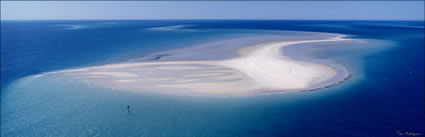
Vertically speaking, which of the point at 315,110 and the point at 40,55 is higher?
the point at 40,55

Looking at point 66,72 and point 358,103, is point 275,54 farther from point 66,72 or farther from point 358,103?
point 66,72

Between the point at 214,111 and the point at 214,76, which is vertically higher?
the point at 214,76

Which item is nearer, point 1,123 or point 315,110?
point 1,123

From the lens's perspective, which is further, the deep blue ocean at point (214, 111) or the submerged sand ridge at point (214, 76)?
the submerged sand ridge at point (214, 76)

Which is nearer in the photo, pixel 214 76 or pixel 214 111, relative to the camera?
pixel 214 111

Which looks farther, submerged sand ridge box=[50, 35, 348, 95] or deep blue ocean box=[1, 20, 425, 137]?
submerged sand ridge box=[50, 35, 348, 95]

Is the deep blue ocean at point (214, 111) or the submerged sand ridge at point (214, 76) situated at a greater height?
the submerged sand ridge at point (214, 76)

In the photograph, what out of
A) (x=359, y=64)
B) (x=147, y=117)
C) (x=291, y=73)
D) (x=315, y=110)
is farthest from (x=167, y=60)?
(x=359, y=64)

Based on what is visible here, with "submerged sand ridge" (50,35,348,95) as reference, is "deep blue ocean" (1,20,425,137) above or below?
below
